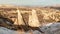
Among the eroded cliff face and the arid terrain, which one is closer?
the arid terrain

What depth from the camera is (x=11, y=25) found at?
41.9 inches

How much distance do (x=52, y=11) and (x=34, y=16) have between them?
8.3 inches

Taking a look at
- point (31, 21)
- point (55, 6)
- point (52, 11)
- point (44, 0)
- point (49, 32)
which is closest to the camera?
point (49, 32)

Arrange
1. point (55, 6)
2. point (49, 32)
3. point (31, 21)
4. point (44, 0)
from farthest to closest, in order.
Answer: point (44, 0) → point (55, 6) → point (31, 21) → point (49, 32)

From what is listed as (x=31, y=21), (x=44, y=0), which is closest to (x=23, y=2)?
(x=44, y=0)

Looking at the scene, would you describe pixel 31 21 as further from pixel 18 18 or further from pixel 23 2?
pixel 23 2

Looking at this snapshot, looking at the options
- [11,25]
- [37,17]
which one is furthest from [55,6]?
[11,25]

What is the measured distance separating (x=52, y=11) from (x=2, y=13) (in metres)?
0.45

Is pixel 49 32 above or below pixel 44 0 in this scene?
below

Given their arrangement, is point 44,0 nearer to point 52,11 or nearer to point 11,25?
point 52,11

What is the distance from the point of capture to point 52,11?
1.32m

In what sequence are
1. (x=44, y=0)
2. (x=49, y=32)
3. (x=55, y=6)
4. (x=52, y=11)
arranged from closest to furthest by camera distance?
(x=49, y=32)
(x=52, y=11)
(x=55, y=6)
(x=44, y=0)

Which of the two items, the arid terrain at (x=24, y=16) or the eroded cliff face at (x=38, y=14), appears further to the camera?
the eroded cliff face at (x=38, y=14)

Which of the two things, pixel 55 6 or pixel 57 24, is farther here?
pixel 55 6
